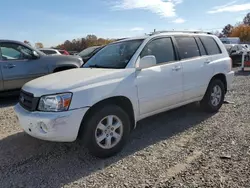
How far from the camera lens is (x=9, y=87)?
6734 millimetres

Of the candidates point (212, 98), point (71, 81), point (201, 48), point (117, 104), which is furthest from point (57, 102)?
point (212, 98)

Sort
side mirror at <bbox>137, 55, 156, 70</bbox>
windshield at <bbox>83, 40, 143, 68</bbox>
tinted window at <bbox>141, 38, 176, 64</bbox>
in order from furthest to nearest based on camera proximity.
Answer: tinted window at <bbox>141, 38, 176, 64</bbox> → windshield at <bbox>83, 40, 143, 68</bbox> → side mirror at <bbox>137, 55, 156, 70</bbox>

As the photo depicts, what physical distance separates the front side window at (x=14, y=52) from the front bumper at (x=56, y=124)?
13.4ft

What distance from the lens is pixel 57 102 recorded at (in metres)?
3.21

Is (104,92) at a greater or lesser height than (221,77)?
greater

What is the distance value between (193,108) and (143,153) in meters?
2.60

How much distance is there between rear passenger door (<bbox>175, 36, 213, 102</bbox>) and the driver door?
414cm

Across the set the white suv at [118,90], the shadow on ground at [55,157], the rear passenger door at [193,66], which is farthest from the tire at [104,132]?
the rear passenger door at [193,66]

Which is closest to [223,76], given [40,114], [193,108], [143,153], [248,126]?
[193,108]

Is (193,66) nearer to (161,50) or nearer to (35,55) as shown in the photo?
(161,50)

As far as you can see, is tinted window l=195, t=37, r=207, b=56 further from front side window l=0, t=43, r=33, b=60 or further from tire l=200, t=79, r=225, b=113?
front side window l=0, t=43, r=33, b=60

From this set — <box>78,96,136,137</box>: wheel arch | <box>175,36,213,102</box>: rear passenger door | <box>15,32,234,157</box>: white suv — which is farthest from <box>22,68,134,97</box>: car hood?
<box>175,36,213,102</box>: rear passenger door

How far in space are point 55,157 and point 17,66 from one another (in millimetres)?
3985

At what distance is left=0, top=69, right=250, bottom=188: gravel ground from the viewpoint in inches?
118
